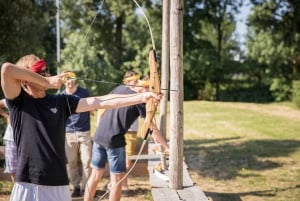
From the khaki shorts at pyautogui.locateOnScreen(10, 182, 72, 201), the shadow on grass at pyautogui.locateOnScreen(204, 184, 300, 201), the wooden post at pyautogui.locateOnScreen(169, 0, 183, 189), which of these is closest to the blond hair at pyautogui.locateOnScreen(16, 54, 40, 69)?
the khaki shorts at pyautogui.locateOnScreen(10, 182, 72, 201)

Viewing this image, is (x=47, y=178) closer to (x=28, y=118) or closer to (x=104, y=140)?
(x=28, y=118)

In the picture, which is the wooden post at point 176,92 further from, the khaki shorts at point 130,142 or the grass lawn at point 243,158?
the khaki shorts at point 130,142

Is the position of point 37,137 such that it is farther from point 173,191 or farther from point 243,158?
point 243,158

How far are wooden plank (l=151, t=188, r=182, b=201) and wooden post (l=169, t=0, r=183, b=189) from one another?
0.11m

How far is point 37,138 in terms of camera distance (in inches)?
108

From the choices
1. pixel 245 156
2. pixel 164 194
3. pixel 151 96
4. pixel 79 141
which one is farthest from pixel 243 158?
pixel 151 96

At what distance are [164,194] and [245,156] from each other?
5283 millimetres

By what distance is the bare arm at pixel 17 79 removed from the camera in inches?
99.8

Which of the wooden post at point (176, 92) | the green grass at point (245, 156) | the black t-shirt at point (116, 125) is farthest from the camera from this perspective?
the green grass at point (245, 156)

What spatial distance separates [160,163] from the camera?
597 cm

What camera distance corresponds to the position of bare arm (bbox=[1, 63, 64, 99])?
99.8 inches

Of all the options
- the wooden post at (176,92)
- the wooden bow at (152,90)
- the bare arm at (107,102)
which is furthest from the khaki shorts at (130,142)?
the bare arm at (107,102)

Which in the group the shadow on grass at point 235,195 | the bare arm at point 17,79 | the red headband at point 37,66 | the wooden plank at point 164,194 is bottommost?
the shadow on grass at point 235,195

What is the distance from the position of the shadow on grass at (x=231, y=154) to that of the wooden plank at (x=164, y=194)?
10.0ft
